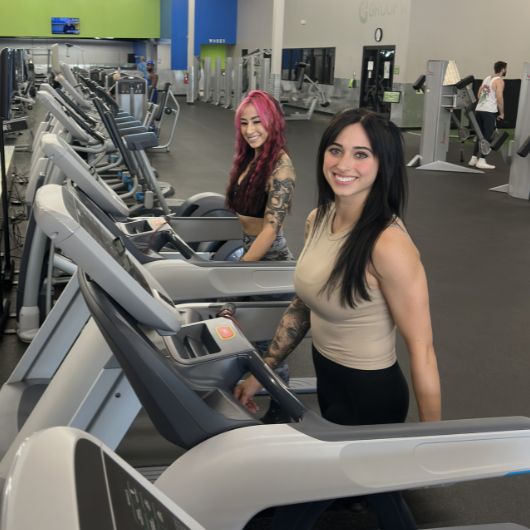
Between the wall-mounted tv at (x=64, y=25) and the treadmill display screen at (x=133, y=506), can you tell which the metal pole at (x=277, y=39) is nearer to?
the wall-mounted tv at (x=64, y=25)

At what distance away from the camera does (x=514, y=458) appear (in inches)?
62.6

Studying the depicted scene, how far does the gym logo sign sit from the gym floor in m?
5.42

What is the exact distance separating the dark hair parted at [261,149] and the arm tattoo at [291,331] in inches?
41.5

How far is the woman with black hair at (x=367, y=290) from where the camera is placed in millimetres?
1728

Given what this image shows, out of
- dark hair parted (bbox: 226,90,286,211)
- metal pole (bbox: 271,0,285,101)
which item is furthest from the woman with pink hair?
metal pole (bbox: 271,0,285,101)

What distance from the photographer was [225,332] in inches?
71.2

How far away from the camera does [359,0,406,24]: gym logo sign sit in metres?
14.8

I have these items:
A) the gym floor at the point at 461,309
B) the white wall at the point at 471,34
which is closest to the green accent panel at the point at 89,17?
the white wall at the point at 471,34

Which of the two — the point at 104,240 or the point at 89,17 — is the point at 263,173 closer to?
the point at 104,240

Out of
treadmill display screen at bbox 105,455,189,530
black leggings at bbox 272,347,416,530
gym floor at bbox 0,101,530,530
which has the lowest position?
gym floor at bbox 0,101,530,530

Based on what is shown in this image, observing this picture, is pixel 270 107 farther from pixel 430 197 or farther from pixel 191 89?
pixel 191 89

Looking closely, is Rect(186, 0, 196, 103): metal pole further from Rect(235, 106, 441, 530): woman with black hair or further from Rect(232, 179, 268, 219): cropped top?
Rect(235, 106, 441, 530): woman with black hair

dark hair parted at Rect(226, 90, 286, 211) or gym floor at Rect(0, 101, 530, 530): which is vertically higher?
dark hair parted at Rect(226, 90, 286, 211)

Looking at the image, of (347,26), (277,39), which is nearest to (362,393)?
(277,39)
